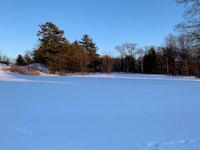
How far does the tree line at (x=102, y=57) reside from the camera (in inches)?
1223

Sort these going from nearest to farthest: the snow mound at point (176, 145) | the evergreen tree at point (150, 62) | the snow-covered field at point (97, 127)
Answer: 1. the snow mound at point (176, 145)
2. the snow-covered field at point (97, 127)
3. the evergreen tree at point (150, 62)

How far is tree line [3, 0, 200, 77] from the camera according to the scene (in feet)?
102

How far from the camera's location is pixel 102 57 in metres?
47.2

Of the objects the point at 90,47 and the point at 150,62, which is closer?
the point at 150,62

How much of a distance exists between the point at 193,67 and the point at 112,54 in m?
22.6

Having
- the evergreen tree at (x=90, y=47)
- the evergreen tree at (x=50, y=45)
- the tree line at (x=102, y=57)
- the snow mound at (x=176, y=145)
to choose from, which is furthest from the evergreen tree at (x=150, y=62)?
the snow mound at (x=176, y=145)

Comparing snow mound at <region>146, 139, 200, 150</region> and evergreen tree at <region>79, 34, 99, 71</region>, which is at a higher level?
evergreen tree at <region>79, 34, 99, 71</region>

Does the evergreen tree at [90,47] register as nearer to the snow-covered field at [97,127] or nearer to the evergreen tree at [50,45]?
the evergreen tree at [50,45]

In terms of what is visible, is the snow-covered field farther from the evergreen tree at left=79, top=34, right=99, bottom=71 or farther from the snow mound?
the evergreen tree at left=79, top=34, right=99, bottom=71

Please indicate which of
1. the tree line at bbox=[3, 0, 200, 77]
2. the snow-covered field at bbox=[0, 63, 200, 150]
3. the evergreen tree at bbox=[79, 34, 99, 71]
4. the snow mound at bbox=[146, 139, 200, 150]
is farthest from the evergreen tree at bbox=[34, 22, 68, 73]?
the snow mound at bbox=[146, 139, 200, 150]

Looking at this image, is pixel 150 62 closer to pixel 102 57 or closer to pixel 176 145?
pixel 102 57

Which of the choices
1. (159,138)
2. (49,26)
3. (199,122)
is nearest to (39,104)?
(159,138)

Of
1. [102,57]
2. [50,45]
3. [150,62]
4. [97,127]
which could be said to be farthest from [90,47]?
[97,127]

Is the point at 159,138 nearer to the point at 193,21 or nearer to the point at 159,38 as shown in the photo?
the point at 193,21
